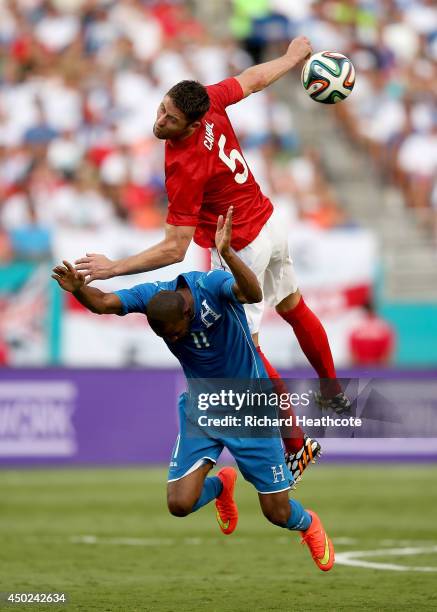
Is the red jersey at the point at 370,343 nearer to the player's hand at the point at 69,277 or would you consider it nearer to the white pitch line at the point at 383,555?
the white pitch line at the point at 383,555

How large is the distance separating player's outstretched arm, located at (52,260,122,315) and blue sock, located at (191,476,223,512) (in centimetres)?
145

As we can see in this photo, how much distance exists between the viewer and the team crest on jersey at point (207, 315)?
863cm

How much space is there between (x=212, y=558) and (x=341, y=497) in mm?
4174

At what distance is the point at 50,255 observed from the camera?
1859 cm

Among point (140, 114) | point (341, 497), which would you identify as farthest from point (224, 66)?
point (341, 497)

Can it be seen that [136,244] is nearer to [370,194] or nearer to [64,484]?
[64,484]

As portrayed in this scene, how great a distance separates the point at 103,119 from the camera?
2180cm

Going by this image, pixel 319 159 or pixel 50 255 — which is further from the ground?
pixel 319 159

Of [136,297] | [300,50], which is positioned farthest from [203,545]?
[300,50]

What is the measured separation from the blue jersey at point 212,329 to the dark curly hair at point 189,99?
1029mm

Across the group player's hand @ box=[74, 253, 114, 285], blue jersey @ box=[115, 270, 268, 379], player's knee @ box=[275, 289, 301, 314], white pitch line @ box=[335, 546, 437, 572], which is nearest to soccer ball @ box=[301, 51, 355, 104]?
player's knee @ box=[275, 289, 301, 314]

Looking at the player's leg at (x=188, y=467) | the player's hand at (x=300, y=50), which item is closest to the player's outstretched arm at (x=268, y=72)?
the player's hand at (x=300, y=50)

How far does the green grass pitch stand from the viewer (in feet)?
30.6

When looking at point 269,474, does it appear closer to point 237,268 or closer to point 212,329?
point 212,329
